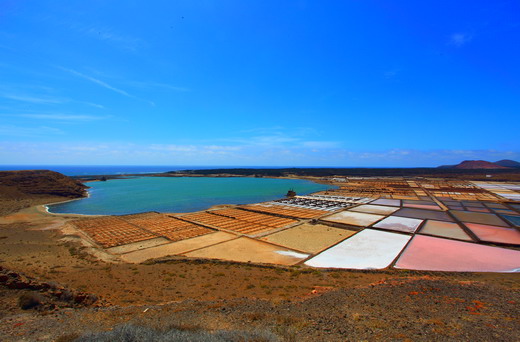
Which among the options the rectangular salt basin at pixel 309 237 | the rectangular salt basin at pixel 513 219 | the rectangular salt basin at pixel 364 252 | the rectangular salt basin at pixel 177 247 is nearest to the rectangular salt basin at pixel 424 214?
the rectangular salt basin at pixel 513 219

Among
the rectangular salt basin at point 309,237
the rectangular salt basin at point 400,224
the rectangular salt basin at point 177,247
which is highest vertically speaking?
the rectangular salt basin at point 400,224

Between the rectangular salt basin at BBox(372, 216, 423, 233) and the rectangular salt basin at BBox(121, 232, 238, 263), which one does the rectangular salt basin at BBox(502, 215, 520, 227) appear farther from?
the rectangular salt basin at BBox(121, 232, 238, 263)

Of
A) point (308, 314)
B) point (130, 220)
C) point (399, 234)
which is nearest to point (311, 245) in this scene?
point (399, 234)

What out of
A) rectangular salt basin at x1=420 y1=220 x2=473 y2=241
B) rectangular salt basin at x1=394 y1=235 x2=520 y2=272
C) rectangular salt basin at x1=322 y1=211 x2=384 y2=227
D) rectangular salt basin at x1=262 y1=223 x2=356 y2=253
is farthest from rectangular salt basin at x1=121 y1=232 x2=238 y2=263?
rectangular salt basin at x1=420 y1=220 x2=473 y2=241

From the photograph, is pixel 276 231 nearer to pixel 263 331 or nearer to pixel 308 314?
pixel 308 314

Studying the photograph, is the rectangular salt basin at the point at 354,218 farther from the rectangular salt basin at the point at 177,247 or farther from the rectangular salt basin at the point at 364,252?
the rectangular salt basin at the point at 177,247
